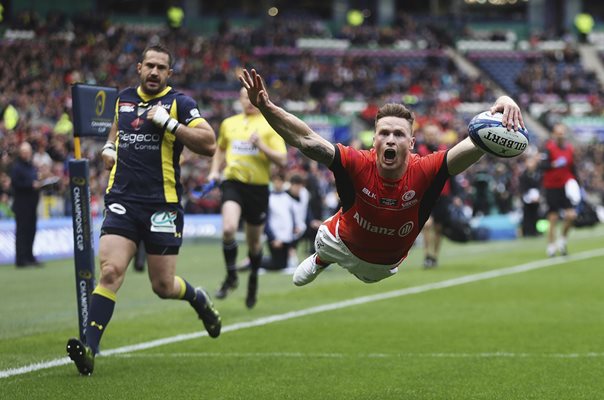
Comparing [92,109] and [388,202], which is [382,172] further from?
[92,109]

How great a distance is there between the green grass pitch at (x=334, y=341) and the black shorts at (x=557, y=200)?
11.0 feet

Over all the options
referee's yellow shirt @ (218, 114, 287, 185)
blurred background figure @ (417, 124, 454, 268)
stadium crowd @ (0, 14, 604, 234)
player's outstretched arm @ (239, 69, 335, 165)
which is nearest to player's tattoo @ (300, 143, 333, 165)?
player's outstretched arm @ (239, 69, 335, 165)

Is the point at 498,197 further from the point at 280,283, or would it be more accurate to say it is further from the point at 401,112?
the point at 401,112

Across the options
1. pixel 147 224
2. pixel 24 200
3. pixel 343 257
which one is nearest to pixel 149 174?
pixel 147 224

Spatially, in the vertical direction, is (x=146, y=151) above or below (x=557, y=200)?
above

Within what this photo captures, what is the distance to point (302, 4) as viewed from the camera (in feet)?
203

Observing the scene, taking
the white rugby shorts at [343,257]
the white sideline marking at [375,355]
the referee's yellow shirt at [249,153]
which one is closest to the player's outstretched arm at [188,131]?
the white rugby shorts at [343,257]

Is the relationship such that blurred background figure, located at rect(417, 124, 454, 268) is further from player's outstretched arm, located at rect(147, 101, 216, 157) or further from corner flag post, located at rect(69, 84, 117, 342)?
player's outstretched arm, located at rect(147, 101, 216, 157)

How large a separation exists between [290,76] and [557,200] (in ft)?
103

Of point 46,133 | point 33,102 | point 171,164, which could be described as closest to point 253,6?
point 33,102

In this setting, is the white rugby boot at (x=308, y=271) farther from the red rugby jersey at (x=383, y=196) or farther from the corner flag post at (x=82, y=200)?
the corner flag post at (x=82, y=200)

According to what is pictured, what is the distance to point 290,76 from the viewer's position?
50625 millimetres

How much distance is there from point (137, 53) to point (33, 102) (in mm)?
11822

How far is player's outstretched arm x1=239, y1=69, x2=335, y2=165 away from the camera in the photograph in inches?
256
